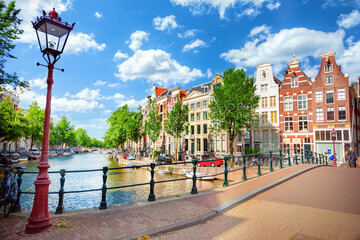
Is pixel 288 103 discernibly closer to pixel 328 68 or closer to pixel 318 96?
pixel 318 96

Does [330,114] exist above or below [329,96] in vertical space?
Result: below

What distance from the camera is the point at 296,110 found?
3077cm

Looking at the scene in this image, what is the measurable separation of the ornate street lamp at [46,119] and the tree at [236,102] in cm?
2116

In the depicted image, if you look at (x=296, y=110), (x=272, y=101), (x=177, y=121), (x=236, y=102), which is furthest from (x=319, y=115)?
(x=177, y=121)

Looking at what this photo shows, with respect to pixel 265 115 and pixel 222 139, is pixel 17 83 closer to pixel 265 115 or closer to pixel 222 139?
pixel 222 139

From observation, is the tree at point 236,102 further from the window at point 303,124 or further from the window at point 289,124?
the window at point 303,124

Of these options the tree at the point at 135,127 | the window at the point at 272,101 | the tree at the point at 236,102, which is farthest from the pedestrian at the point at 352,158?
the tree at the point at 135,127

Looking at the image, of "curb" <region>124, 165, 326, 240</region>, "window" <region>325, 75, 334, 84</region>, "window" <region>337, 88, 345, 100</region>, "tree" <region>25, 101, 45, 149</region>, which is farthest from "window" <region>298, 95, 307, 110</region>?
"tree" <region>25, 101, 45, 149</region>

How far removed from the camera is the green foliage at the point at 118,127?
58.2 metres

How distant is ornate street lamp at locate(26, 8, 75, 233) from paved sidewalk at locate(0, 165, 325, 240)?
265 mm

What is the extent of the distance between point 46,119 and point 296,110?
32.8 meters

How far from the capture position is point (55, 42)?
4918 millimetres

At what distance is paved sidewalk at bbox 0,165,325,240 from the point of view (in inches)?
163

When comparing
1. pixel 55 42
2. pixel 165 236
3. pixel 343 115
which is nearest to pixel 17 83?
pixel 55 42
